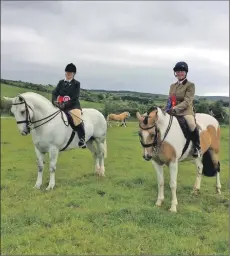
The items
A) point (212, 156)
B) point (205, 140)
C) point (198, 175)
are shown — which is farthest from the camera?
point (198, 175)

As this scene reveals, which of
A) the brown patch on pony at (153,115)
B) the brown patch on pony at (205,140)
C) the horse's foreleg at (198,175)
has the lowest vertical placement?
the horse's foreleg at (198,175)

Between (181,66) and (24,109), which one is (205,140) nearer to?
(181,66)

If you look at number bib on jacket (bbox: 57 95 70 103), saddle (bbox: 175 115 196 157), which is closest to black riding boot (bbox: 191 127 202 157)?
saddle (bbox: 175 115 196 157)

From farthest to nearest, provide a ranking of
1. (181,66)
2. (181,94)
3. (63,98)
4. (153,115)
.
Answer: (63,98), (153,115), (181,94), (181,66)

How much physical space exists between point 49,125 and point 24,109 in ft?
3.95

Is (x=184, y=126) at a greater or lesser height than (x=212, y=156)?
greater

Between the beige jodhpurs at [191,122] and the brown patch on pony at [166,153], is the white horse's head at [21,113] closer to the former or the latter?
the brown patch on pony at [166,153]

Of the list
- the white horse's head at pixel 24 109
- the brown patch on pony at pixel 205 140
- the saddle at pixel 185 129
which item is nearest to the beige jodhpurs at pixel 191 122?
the saddle at pixel 185 129

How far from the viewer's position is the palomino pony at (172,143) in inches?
244

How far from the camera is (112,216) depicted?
7.23 m

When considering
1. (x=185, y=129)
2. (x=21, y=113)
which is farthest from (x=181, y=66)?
(x=21, y=113)

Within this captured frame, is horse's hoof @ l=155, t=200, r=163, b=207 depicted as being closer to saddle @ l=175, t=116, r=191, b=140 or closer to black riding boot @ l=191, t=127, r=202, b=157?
black riding boot @ l=191, t=127, r=202, b=157

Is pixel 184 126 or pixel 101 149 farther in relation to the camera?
pixel 101 149

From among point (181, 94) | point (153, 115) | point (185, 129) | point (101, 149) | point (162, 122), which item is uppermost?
point (181, 94)
